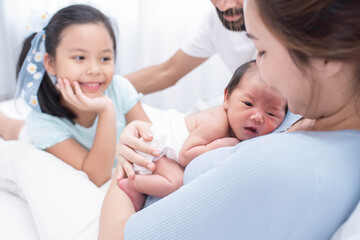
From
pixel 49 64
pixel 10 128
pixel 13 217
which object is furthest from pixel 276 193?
pixel 10 128

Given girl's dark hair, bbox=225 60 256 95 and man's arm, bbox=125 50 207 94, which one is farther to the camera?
man's arm, bbox=125 50 207 94

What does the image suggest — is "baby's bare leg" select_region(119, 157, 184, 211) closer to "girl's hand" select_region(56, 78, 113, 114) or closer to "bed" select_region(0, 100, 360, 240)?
"bed" select_region(0, 100, 360, 240)

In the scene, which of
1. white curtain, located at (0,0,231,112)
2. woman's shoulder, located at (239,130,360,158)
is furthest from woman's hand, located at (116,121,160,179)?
white curtain, located at (0,0,231,112)

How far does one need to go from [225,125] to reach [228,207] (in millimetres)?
545

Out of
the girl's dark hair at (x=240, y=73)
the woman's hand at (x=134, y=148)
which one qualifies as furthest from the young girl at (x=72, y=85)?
the girl's dark hair at (x=240, y=73)

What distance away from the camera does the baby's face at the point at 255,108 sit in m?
1.07

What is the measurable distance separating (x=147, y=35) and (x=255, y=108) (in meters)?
1.96

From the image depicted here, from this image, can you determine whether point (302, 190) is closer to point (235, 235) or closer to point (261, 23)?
point (235, 235)

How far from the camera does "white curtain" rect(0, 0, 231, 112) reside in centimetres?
280

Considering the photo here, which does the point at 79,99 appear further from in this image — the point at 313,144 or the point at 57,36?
the point at 313,144

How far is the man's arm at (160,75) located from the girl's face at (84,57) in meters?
0.47

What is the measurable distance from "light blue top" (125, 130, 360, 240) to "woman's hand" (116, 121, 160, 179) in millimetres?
399

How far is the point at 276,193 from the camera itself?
2.03 ft

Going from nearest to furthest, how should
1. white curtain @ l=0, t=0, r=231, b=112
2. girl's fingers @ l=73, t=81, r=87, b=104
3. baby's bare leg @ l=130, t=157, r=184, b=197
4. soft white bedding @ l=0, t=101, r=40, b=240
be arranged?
baby's bare leg @ l=130, t=157, r=184, b=197
soft white bedding @ l=0, t=101, r=40, b=240
girl's fingers @ l=73, t=81, r=87, b=104
white curtain @ l=0, t=0, r=231, b=112
